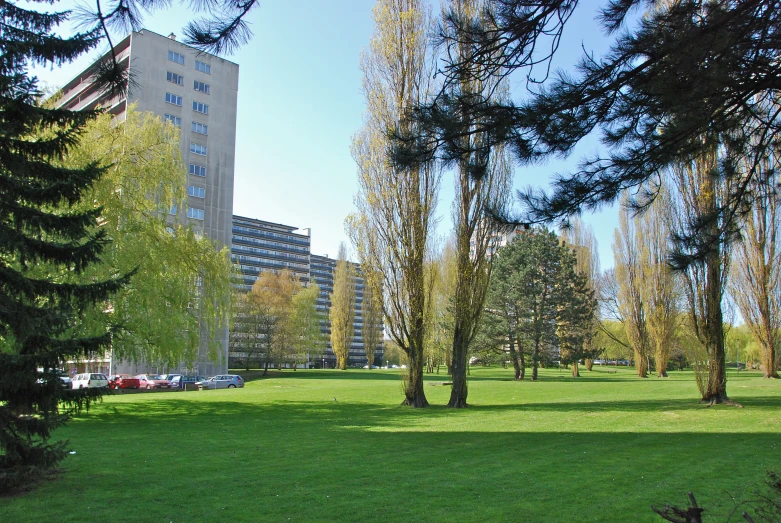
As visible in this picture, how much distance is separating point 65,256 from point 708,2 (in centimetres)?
861

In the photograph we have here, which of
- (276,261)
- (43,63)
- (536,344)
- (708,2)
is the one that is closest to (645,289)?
(536,344)

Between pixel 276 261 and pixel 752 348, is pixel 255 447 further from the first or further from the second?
pixel 276 261

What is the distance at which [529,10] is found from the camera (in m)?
5.25

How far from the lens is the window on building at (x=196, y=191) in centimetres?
5425

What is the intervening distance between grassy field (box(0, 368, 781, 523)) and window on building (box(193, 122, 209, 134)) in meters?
42.0

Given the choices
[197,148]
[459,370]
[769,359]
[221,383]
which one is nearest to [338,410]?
[459,370]

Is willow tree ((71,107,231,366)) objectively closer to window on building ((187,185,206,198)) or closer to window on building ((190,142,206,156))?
window on building ((187,185,206,198))

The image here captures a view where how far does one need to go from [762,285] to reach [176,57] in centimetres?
5300

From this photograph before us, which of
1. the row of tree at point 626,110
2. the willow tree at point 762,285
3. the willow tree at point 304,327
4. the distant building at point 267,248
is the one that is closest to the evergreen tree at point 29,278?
the row of tree at point 626,110

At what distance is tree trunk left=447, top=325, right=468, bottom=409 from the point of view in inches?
828

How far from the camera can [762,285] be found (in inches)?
1396

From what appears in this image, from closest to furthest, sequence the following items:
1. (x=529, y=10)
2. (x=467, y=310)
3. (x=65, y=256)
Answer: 1. (x=529, y=10)
2. (x=65, y=256)
3. (x=467, y=310)

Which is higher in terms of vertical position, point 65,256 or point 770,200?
point 770,200

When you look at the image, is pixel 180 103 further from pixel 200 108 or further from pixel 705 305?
pixel 705 305
